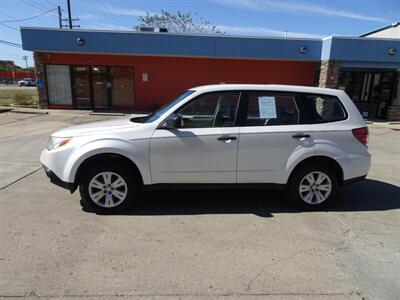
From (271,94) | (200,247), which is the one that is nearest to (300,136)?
(271,94)

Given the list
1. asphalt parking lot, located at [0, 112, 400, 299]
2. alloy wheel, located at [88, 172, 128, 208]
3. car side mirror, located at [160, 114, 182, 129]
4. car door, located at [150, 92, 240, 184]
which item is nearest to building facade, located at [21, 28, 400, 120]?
asphalt parking lot, located at [0, 112, 400, 299]

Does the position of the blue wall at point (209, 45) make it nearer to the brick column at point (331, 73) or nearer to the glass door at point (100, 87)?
the brick column at point (331, 73)

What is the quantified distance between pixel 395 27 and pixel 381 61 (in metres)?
9.38

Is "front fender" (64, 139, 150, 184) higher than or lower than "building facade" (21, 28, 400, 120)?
lower

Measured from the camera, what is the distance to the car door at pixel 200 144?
4312mm

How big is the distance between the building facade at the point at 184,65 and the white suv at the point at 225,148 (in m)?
12.8

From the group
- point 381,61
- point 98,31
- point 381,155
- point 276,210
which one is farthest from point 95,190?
point 381,61

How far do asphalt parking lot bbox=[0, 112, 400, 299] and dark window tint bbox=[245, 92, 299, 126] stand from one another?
126cm

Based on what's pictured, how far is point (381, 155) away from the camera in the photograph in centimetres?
885

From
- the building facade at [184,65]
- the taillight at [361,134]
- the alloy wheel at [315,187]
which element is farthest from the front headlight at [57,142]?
the building facade at [184,65]

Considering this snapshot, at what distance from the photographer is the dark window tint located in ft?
14.8

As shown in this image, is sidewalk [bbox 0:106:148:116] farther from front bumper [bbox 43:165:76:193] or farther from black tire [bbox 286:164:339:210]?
black tire [bbox 286:164:339:210]

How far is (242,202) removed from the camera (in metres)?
4.96

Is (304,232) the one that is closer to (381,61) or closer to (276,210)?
(276,210)
